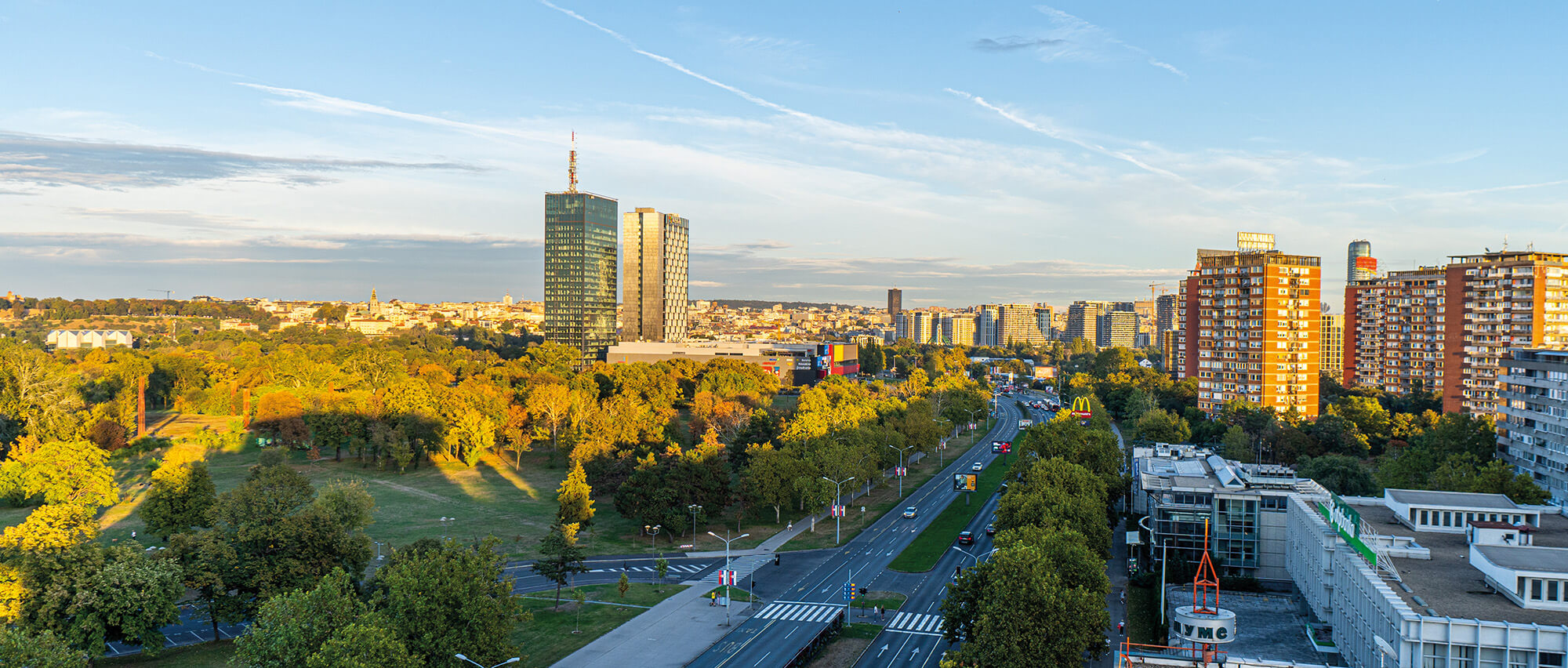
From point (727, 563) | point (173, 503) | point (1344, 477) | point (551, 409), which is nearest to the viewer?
point (727, 563)

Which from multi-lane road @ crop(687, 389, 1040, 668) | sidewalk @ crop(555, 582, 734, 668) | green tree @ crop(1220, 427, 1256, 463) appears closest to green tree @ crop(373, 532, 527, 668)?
sidewalk @ crop(555, 582, 734, 668)

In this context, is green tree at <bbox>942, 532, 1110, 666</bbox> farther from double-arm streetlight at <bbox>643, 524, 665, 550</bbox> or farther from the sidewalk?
double-arm streetlight at <bbox>643, 524, 665, 550</bbox>

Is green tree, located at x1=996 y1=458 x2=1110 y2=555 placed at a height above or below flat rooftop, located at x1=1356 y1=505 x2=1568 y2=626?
below

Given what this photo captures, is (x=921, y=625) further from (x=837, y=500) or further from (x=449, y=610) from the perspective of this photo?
(x=449, y=610)

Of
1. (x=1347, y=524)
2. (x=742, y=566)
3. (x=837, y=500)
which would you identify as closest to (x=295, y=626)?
(x=742, y=566)

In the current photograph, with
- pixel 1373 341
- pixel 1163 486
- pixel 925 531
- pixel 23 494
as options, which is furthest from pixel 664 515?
pixel 1373 341

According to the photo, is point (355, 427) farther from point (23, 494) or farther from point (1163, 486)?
point (1163, 486)
